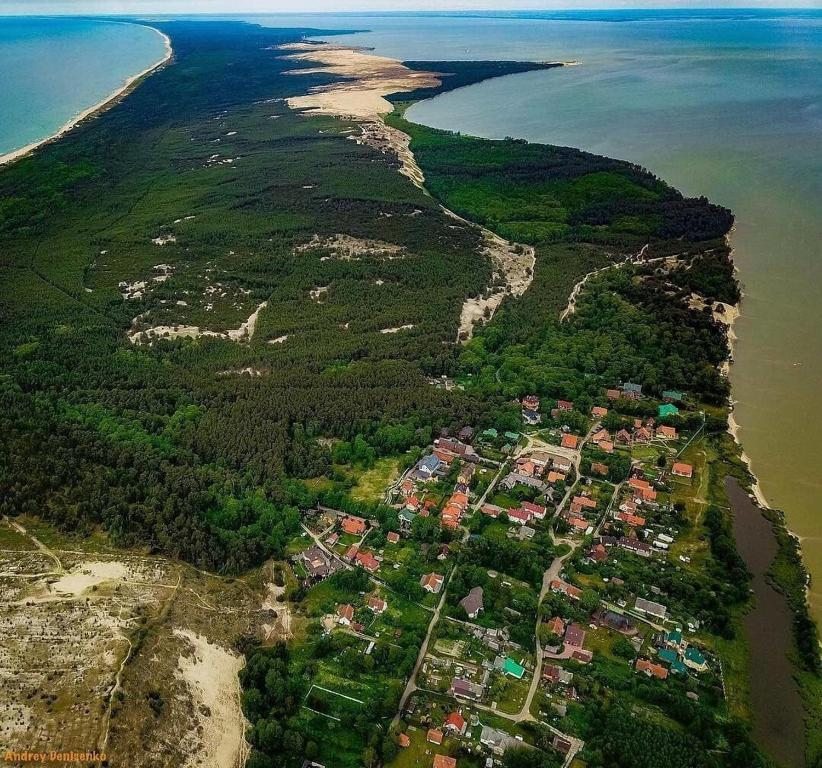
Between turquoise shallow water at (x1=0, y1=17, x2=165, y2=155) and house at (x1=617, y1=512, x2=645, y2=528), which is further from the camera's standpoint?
turquoise shallow water at (x1=0, y1=17, x2=165, y2=155)

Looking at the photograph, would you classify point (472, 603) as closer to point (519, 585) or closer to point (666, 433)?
point (519, 585)

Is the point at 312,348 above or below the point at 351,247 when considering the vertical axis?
below

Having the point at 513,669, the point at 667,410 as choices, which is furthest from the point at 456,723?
the point at 667,410

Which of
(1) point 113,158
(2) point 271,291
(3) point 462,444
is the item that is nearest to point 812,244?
(3) point 462,444

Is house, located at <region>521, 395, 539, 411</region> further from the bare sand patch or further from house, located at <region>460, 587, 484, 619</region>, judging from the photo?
the bare sand patch

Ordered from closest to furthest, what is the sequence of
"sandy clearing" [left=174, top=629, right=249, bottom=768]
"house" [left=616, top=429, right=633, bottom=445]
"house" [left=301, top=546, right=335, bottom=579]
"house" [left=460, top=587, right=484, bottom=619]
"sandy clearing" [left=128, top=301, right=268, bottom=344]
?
"sandy clearing" [left=174, top=629, right=249, bottom=768] < "house" [left=460, top=587, right=484, bottom=619] < "house" [left=301, top=546, right=335, bottom=579] < "house" [left=616, top=429, right=633, bottom=445] < "sandy clearing" [left=128, top=301, right=268, bottom=344]

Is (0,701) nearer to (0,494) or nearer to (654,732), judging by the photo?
(0,494)

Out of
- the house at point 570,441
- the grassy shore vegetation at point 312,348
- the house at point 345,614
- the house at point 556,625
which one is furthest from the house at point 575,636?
the house at point 570,441

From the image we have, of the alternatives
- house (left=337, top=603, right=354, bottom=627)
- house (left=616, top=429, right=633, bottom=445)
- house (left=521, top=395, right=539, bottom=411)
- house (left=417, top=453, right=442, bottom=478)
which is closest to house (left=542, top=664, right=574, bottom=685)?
house (left=337, top=603, right=354, bottom=627)
